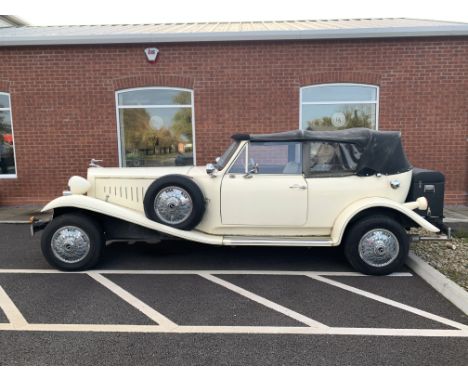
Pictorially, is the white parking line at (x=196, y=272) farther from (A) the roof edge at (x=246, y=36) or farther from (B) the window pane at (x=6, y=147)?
(A) the roof edge at (x=246, y=36)

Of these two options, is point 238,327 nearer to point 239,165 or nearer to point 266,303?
point 266,303

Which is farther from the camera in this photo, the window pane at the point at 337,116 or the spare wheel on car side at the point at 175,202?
the window pane at the point at 337,116

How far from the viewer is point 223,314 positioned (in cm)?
377

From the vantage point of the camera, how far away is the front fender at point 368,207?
4.68 m

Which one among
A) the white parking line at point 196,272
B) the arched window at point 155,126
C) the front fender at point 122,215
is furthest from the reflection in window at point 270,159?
the arched window at point 155,126

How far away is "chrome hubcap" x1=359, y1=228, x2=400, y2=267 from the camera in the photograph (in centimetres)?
470

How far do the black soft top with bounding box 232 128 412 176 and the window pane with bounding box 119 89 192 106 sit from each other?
447 centimetres

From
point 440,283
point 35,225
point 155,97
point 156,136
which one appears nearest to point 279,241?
point 440,283

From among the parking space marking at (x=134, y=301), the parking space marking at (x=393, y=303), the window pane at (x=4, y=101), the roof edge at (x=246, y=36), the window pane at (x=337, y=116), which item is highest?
the roof edge at (x=246, y=36)

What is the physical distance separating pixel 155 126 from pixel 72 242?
506 cm

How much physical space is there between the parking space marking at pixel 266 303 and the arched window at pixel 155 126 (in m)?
5.08

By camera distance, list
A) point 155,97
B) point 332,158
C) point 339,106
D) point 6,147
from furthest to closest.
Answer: point 6,147
point 155,97
point 339,106
point 332,158

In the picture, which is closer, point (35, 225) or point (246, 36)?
point (35, 225)

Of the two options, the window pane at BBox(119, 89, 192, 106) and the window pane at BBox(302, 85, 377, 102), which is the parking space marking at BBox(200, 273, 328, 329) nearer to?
the window pane at BBox(119, 89, 192, 106)
